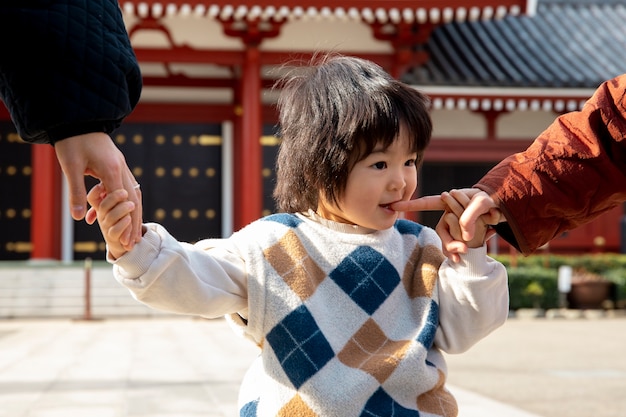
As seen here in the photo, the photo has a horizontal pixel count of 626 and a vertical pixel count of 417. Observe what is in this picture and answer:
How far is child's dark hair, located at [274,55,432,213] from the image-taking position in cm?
204

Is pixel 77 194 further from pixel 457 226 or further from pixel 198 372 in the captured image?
pixel 198 372

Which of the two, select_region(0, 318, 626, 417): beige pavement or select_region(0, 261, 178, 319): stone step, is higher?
select_region(0, 318, 626, 417): beige pavement

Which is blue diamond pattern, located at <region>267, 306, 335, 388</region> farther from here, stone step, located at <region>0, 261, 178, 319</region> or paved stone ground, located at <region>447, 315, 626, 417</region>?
stone step, located at <region>0, 261, 178, 319</region>

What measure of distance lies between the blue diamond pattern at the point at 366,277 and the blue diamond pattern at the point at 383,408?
0.19 m

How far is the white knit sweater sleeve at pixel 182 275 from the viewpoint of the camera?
187cm

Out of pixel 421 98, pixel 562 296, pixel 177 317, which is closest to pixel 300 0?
pixel 177 317

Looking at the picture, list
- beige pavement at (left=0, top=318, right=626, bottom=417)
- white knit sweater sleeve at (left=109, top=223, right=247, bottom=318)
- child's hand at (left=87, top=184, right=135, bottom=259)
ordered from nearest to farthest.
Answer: child's hand at (left=87, top=184, right=135, bottom=259) → white knit sweater sleeve at (left=109, top=223, right=247, bottom=318) → beige pavement at (left=0, top=318, right=626, bottom=417)

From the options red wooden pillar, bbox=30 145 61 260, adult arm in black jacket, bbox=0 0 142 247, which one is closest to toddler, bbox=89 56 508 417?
adult arm in black jacket, bbox=0 0 142 247

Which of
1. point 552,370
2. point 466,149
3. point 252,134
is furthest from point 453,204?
point 466,149

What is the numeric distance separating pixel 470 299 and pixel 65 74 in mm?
1012

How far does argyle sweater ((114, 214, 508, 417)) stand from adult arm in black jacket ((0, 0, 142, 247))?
43 cm

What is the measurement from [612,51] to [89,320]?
9838 millimetres

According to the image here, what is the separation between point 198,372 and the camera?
6105 mm

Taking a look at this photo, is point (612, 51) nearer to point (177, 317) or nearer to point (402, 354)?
point (177, 317)
